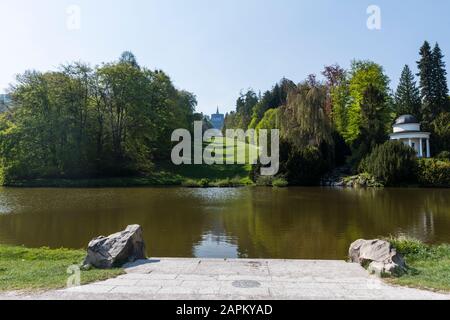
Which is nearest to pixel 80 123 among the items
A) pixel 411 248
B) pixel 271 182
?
pixel 271 182

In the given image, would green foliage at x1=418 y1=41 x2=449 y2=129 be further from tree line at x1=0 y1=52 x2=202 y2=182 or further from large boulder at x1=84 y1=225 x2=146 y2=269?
large boulder at x1=84 y1=225 x2=146 y2=269

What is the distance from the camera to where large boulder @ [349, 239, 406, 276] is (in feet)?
21.0

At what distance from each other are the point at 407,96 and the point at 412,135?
1502 cm

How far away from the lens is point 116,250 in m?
7.45

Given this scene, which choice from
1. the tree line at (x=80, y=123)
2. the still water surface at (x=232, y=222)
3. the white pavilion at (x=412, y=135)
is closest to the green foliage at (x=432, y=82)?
the white pavilion at (x=412, y=135)

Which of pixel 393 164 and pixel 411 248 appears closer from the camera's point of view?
pixel 411 248

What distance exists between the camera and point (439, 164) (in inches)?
1203

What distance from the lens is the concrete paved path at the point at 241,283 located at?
16.0ft

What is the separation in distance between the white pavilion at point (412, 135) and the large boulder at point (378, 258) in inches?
1261

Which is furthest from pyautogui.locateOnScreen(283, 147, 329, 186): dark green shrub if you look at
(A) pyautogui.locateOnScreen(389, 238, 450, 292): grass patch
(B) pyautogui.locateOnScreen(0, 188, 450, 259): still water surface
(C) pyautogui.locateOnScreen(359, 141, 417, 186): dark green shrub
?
(A) pyautogui.locateOnScreen(389, 238, 450, 292): grass patch

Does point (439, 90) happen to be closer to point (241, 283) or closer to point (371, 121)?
point (371, 121)

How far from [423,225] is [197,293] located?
12138 mm

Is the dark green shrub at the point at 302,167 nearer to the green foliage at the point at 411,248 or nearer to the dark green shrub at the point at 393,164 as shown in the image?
the dark green shrub at the point at 393,164

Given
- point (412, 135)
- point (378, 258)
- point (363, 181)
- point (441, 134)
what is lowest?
point (378, 258)
